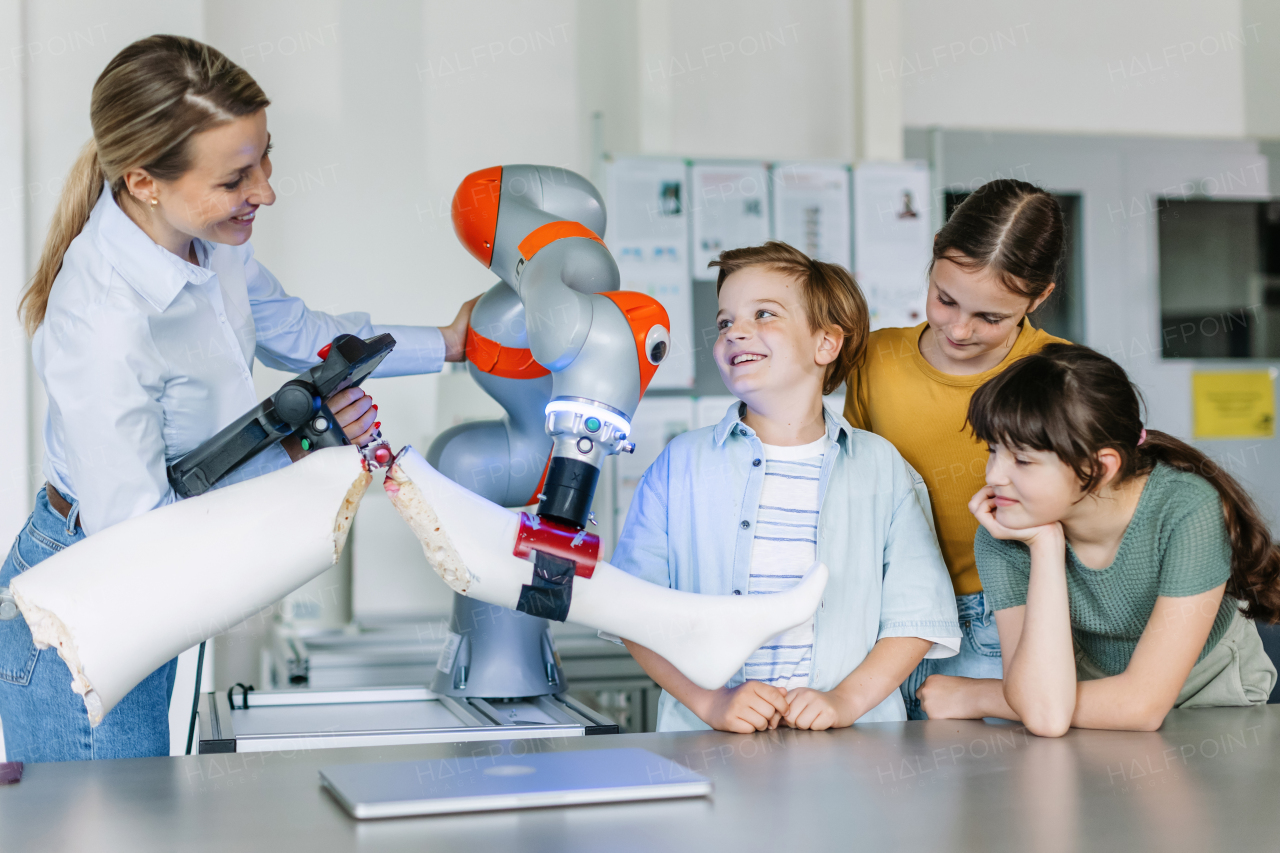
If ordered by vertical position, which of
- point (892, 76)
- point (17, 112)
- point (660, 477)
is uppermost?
point (892, 76)

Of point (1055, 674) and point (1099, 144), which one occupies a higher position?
point (1099, 144)

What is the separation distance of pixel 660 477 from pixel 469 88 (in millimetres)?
2078

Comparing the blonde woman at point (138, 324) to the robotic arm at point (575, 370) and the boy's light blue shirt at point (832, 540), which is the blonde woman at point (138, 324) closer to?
the robotic arm at point (575, 370)

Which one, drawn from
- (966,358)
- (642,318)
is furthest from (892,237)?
(642,318)

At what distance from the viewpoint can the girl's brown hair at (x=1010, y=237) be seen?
1374 mm

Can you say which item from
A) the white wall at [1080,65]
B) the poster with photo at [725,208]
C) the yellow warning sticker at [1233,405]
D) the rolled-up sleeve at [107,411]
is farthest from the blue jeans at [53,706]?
the yellow warning sticker at [1233,405]

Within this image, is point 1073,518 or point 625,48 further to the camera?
point 625,48

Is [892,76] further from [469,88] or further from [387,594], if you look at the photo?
[387,594]

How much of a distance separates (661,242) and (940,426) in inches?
61.5

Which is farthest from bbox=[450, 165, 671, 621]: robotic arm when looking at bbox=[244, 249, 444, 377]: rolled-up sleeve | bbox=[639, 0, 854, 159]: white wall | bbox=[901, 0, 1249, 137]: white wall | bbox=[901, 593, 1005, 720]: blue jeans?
bbox=[901, 0, 1249, 137]: white wall

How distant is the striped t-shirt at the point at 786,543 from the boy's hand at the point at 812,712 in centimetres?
18

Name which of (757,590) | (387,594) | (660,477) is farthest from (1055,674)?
(387,594)

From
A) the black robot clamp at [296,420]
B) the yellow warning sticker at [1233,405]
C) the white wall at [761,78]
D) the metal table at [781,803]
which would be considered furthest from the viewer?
the yellow warning sticker at [1233,405]

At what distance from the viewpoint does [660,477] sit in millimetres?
1379
